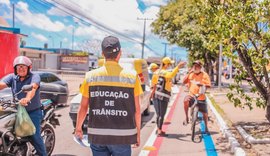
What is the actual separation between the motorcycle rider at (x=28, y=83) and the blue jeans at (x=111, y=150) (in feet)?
5.81

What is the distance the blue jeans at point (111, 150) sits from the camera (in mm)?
3223

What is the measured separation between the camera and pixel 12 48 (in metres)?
14.3

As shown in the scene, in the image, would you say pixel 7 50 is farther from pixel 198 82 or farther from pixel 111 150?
pixel 111 150

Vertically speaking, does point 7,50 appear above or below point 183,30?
below

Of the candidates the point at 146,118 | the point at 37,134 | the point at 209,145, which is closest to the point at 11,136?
the point at 37,134

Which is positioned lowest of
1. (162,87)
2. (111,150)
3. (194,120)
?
(194,120)

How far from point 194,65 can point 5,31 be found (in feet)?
31.0

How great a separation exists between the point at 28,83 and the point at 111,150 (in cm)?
215

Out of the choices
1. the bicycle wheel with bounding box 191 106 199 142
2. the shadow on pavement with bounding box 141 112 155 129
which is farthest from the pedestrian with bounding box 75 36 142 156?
the shadow on pavement with bounding box 141 112 155 129

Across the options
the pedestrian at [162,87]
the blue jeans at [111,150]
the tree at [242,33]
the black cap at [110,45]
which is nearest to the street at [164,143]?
the pedestrian at [162,87]

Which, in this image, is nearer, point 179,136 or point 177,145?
point 177,145

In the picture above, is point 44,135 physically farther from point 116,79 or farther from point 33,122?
point 116,79

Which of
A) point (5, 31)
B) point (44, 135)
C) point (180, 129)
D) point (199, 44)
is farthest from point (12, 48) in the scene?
point (199, 44)

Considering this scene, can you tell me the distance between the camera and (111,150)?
10.7 feet
